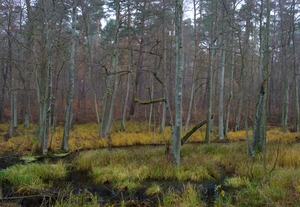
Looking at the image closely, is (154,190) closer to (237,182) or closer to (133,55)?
(237,182)

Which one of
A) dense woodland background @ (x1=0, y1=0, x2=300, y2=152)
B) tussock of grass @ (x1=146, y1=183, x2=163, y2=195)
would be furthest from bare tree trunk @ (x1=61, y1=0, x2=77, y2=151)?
tussock of grass @ (x1=146, y1=183, x2=163, y2=195)

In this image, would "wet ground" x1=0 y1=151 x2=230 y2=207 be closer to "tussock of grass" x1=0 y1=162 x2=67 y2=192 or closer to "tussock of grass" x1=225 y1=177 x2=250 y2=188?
"tussock of grass" x1=0 y1=162 x2=67 y2=192

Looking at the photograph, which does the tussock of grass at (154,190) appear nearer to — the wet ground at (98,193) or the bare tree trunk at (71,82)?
the wet ground at (98,193)

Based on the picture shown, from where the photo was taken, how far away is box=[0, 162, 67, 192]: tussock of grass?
6888 millimetres

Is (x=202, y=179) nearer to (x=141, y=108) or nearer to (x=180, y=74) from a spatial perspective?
(x=180, y=74)

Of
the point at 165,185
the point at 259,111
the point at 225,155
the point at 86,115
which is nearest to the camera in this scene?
the point at 165,185

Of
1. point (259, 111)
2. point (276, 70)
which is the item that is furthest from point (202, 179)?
point (276, 70)

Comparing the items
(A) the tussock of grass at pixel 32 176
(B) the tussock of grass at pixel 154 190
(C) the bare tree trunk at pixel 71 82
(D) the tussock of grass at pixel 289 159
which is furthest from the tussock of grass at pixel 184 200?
(C) the bare tree trunk at pixel 71 82

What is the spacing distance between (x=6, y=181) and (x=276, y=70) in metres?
30.2

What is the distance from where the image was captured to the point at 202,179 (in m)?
7.79

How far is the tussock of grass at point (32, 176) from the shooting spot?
6.89 m

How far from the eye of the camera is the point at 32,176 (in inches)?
289

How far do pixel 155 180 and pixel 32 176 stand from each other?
341 cm

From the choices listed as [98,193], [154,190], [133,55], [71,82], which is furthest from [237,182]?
[133,55]
